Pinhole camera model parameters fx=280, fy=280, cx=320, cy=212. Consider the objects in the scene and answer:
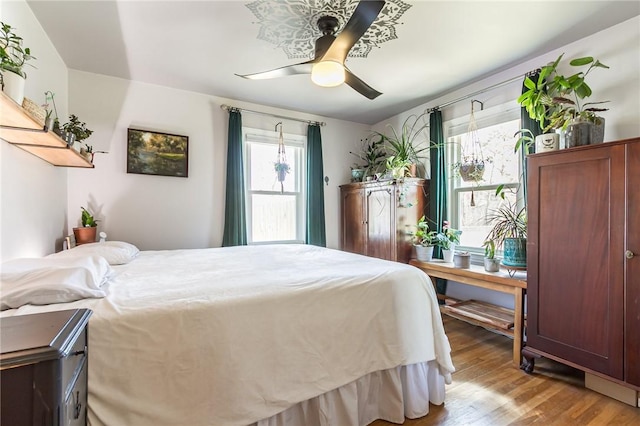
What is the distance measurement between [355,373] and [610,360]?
1.66 meters

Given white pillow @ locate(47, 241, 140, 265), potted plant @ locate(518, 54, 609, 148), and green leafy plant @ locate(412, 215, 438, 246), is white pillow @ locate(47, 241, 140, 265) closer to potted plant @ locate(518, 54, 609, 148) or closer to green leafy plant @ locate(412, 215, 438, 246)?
green leafy plant @ locate(412, 215, 438, 246)

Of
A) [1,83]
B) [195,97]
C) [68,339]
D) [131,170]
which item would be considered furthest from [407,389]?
[195,97]

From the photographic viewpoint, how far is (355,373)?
1.51 m

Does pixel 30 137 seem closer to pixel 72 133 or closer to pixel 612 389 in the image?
pixel 72 133

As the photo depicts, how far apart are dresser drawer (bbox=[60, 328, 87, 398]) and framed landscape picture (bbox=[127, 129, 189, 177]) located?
257cm

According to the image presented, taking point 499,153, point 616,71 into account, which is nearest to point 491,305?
point 499,153

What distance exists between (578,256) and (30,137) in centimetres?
352

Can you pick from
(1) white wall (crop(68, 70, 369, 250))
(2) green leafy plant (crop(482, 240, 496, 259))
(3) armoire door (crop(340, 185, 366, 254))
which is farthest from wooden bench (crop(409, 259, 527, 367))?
(1) white wall (crop(68, 70, 369, 250))

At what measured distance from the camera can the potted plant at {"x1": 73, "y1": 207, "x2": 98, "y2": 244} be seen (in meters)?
2.59

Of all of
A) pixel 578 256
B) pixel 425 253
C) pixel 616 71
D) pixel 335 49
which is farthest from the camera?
pixel 425 253

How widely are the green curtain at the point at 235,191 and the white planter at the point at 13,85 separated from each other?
7.28 ft

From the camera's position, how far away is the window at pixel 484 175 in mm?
2898

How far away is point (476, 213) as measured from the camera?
10.5 ft

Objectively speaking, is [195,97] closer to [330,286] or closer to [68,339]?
[330,286]
